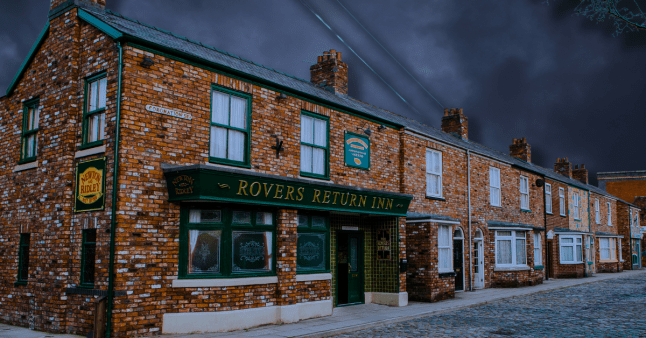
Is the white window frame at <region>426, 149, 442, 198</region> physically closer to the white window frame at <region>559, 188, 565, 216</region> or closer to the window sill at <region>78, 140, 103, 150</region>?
the window sill at <region>78, 140, 103, 150</region>

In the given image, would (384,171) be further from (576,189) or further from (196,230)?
(576,189)

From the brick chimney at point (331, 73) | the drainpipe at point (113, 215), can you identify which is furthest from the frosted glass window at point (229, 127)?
the brick chimney at point (331, 73)

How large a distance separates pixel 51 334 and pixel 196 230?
11.5 feet

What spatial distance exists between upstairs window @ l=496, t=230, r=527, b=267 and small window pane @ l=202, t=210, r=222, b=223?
51.4 ft

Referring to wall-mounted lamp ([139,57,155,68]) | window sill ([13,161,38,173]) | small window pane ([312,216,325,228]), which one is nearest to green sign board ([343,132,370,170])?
small window pane ([312,216,325,228])

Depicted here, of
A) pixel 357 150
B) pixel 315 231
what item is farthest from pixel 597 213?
pixel 315 231

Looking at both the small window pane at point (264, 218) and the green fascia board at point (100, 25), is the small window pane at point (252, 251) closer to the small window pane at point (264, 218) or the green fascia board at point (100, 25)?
the small window pane at point (264, 218)

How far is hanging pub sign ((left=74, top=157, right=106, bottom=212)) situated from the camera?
10195 millimetres

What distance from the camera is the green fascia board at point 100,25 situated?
33.2 feet

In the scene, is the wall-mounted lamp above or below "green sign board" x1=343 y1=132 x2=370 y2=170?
above

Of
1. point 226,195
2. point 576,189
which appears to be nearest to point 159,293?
point 226,195

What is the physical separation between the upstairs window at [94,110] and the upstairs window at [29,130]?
2.15 m

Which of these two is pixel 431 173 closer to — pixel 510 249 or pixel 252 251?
pixel 510 249

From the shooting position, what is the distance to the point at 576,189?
34219 millimetres
